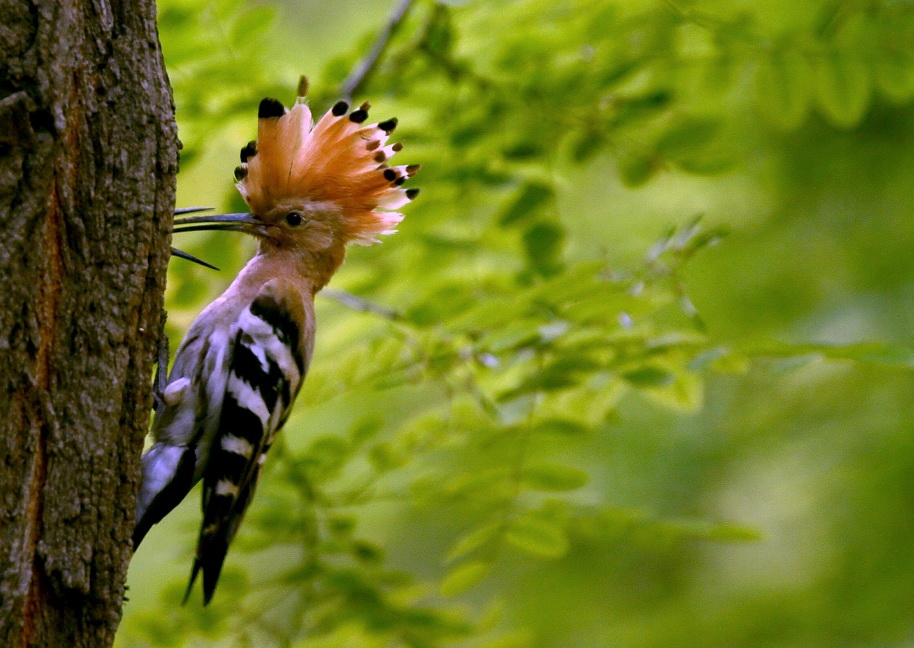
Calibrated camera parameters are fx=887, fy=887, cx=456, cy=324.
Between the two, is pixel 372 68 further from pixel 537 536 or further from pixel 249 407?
pixel 537 536

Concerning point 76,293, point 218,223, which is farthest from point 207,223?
point 76,293

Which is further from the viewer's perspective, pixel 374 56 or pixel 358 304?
pixel 358 304

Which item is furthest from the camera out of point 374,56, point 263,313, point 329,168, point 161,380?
point 374,56

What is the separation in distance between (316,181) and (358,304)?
22.9 inches

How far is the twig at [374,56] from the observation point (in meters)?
3.03

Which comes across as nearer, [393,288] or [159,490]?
[159,490]

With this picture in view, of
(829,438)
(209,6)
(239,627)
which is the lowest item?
(239,627)

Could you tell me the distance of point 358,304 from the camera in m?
3.23

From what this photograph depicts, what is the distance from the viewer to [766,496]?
183 inches

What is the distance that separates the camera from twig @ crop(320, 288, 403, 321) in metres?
3.12

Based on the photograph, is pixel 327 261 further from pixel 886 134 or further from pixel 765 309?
pixel 886 134

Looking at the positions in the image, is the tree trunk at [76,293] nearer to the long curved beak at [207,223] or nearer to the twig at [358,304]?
the long curved beak at [207,223]

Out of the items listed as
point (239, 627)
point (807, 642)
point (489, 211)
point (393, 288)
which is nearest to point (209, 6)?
point (393, 288)

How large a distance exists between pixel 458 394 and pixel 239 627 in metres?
1.13
